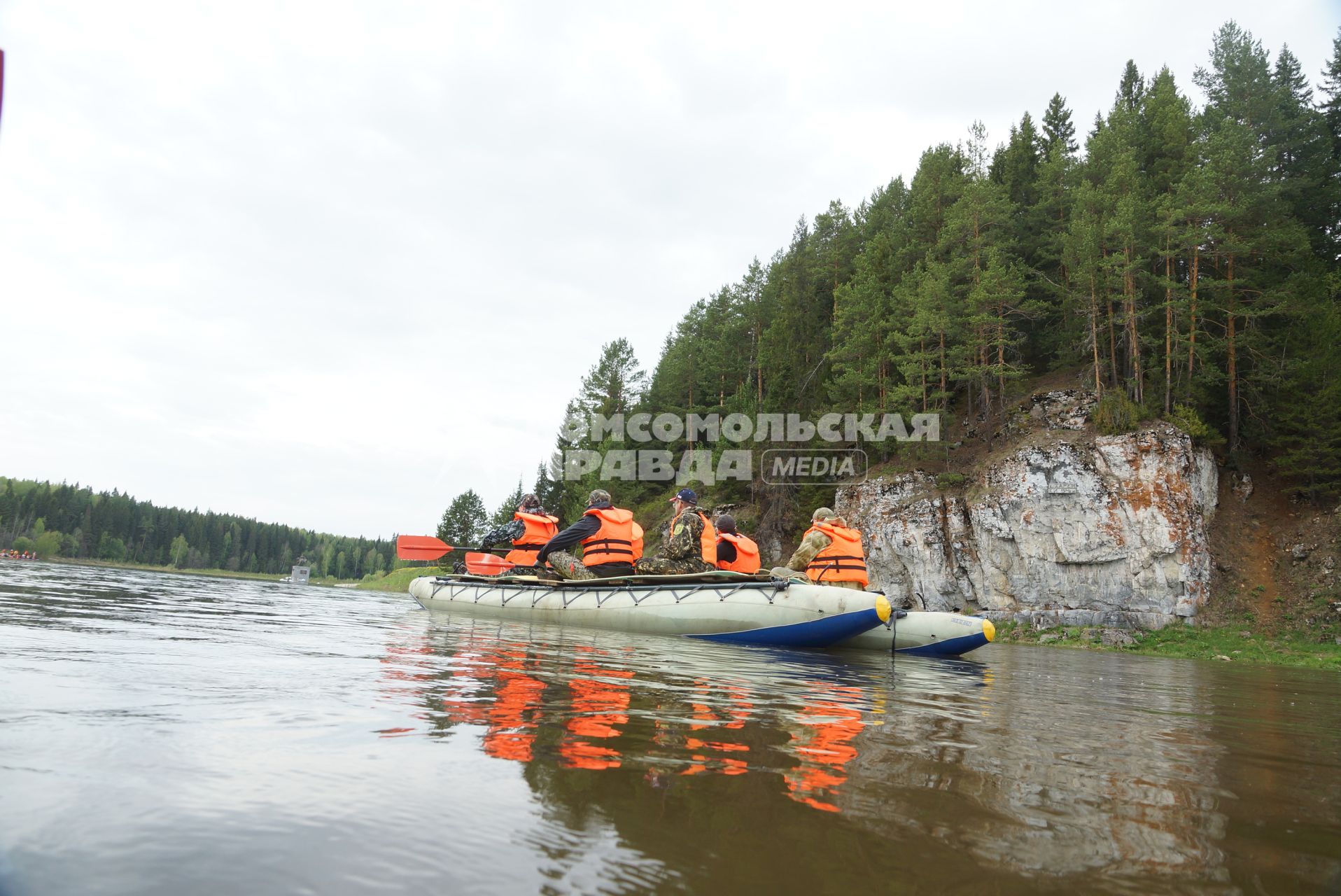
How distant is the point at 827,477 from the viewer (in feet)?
117

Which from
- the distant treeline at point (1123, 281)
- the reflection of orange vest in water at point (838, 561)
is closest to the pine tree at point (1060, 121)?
the distant treeline at point (1123, 281)

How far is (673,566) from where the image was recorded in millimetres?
12656

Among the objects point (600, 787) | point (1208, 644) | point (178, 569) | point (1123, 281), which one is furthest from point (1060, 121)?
point (178, 569)

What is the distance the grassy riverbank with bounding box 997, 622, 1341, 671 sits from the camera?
19109 millimetres

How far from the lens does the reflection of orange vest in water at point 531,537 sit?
52.0ft

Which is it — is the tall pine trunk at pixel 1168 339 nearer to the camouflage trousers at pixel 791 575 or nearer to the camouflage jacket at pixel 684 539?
the camouflage trousers at pixel 791 575

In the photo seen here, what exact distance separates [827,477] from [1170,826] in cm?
3391

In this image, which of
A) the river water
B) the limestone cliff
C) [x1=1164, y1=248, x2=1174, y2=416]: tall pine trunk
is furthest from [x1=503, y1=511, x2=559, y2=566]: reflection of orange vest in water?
[x1=1164, y1=248, x2=1174, y2=416]: tall pine trunk

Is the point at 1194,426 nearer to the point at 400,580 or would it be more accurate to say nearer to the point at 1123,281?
the point at 1123,281

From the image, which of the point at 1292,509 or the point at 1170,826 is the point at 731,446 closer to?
the point at 1292,509

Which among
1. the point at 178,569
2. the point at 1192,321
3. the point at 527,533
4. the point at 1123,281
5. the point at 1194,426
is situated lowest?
the point at 178,569

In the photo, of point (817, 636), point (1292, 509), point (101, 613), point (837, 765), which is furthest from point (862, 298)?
point (837, 765)

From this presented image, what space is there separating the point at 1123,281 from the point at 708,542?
24822mm

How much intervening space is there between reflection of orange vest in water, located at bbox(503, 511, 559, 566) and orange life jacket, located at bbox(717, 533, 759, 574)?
15.3 feet
